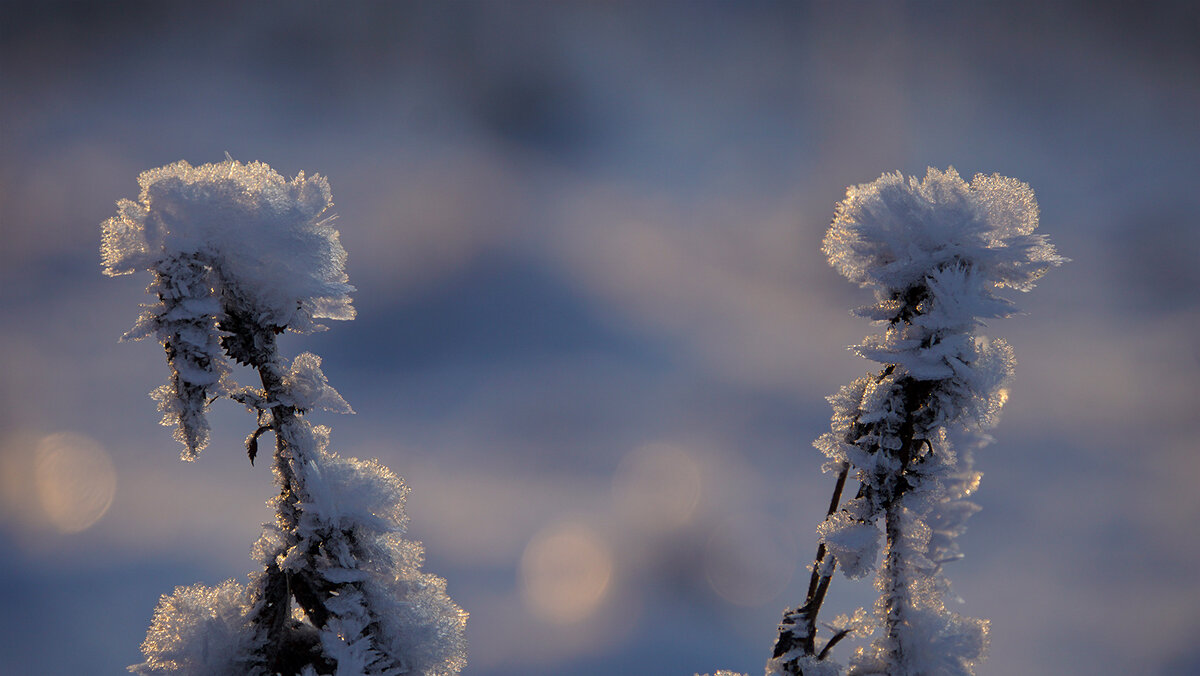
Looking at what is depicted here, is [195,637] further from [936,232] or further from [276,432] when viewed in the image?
[936,232]

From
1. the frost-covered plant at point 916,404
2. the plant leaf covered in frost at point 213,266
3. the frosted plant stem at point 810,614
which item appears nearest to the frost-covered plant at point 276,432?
the plant leaf covered in frost at point 213,266

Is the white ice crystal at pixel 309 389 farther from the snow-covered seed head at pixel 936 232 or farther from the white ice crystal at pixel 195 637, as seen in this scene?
the snow-covered seed head at pixel 936 232

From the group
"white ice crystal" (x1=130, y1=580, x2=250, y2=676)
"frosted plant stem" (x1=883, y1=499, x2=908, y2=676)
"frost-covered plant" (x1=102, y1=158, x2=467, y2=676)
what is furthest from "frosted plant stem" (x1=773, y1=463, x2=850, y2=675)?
"white ice crystal" (x1=130, y1=580, x2=250, y2=676)

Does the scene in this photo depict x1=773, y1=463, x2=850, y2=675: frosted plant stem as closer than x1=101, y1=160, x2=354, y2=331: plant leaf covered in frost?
No

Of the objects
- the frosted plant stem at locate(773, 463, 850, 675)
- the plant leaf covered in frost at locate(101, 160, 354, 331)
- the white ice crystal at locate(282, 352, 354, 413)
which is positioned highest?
the plant leaf covered in frost at locate(101, 160, 354, 331)

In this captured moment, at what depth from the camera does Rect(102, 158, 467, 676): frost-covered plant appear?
321 centimetres

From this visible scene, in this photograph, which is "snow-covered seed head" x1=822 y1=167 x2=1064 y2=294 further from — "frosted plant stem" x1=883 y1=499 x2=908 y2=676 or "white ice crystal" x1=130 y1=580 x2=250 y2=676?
"white ice crystal" x1=130 y1=580 x2=250 y2=676

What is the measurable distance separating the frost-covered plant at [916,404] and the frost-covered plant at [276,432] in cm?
182

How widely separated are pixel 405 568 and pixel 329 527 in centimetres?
49

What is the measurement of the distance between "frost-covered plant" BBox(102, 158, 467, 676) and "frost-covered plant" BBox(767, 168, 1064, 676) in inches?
71.8

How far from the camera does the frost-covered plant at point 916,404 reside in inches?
119

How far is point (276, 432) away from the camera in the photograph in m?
3.47

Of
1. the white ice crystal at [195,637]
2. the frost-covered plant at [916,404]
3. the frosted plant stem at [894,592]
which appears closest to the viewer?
the frost-covered plant at [916,404]

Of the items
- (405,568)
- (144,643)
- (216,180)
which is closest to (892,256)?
(405,568)
